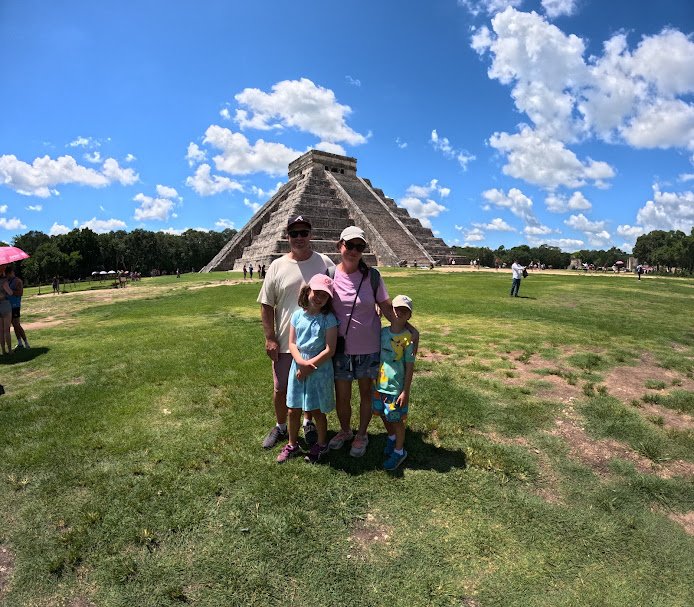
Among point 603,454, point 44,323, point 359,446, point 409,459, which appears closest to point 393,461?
point 409,459

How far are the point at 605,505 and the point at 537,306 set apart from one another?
37.5ft

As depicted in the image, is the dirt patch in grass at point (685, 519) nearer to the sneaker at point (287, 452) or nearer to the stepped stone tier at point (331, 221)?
the sneaker at point (287, 452)

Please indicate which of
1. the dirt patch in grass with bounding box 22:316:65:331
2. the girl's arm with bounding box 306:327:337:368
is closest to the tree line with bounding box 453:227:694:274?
the dirt patch in grass with bounding box 22:316:65:331

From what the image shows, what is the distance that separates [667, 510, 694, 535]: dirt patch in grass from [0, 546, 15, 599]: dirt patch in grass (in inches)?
207

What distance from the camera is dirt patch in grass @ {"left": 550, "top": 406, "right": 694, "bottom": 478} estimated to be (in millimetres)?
4168

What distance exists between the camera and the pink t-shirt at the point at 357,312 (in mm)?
4094

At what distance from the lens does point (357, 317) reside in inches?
161

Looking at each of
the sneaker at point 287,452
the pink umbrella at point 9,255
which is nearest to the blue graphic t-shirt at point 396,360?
the sneaker at point 287,452

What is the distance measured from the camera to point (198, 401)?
5688 millimetres

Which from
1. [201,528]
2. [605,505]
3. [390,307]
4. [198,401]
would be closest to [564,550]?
[605,505]

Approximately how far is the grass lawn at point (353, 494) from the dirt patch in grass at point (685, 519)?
0.01 meters

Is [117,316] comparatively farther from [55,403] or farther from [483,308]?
[483,308]

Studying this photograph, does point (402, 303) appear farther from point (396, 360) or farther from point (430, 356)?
point (430, 356)

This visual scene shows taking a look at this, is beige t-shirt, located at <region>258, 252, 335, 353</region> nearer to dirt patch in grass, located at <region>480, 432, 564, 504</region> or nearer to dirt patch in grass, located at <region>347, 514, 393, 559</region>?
dirt patch in grass, located at <region>347, 514, 393, 559</region>
